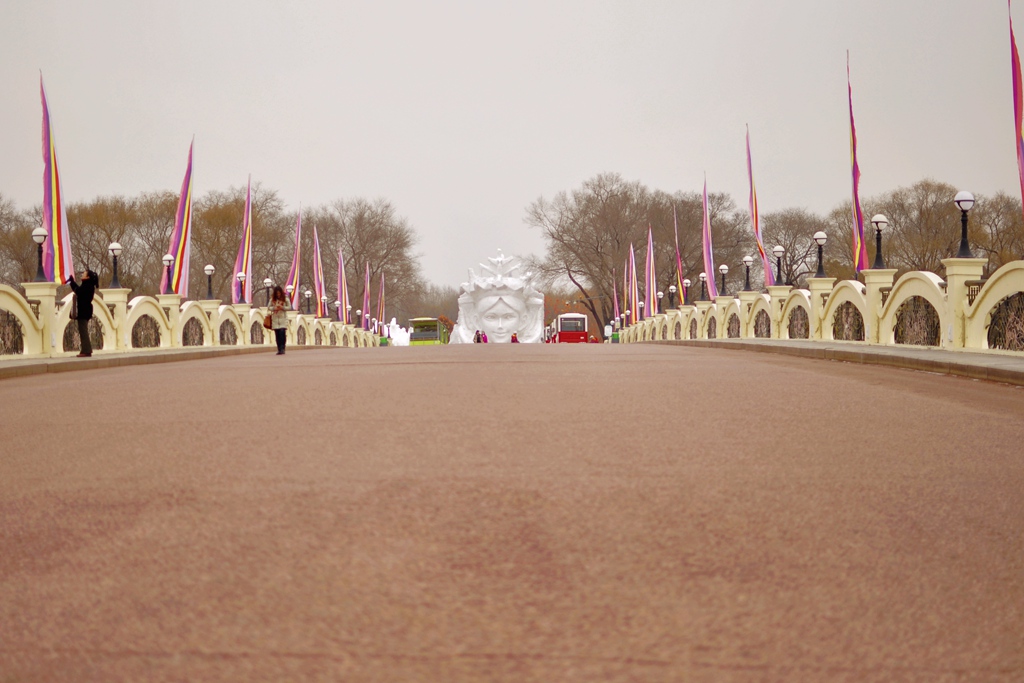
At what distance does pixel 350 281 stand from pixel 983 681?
87.6 meters

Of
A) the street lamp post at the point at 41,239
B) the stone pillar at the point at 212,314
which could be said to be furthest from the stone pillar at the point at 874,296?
the stone pillar at the point at 212,314

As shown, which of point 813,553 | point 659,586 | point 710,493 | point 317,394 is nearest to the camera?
point 659,586

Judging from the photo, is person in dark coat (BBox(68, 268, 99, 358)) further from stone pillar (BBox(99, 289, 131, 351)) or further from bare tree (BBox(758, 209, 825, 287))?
bare tree (BBox(758, 209, 825, 287))

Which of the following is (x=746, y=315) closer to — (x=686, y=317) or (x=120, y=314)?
(x=686, y=317)

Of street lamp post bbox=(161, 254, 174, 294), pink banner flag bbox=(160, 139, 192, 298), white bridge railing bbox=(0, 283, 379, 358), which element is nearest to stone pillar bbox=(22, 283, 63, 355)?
white bridge railing bbox=(0, 283, 379, 358)

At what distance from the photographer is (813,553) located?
3975mm

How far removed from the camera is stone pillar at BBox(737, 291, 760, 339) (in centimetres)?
3544

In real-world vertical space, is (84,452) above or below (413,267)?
below

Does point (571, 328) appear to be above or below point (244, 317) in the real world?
below

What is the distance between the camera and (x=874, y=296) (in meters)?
23.0

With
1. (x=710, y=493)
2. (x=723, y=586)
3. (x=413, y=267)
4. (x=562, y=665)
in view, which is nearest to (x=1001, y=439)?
(x=710, y=493)

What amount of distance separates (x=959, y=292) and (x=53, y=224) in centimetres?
1832

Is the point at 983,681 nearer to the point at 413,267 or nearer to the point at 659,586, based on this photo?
the point at 659,586

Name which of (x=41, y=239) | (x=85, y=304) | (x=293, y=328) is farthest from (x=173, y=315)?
(x=293, y=328)
